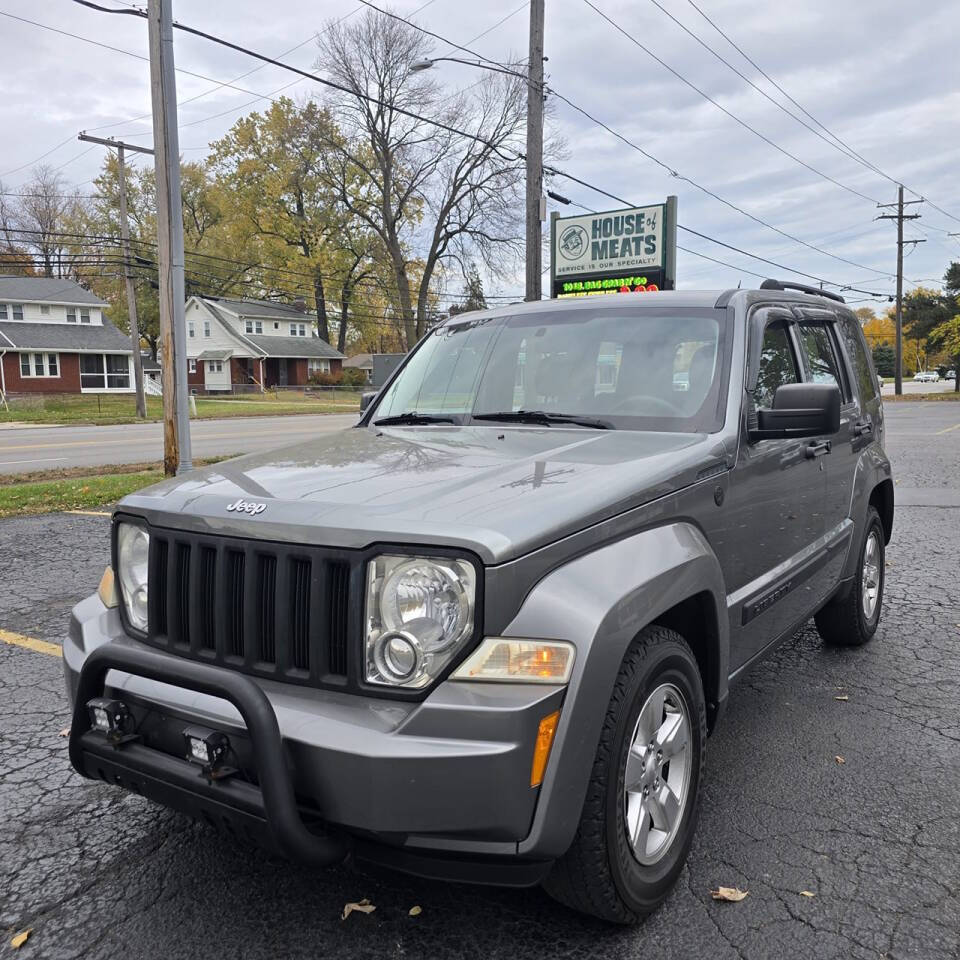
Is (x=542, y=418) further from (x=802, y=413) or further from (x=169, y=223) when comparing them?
(x=169, y=223)

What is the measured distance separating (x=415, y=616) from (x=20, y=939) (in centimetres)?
151

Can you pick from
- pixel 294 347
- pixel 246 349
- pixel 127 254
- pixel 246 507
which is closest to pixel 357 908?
pixel 246 507

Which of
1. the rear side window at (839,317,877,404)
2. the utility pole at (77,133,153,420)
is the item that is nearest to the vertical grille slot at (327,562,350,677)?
the rear side window at (839,317,877,404)

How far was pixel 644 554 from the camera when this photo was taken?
2.49 metres

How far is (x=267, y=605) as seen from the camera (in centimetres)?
231

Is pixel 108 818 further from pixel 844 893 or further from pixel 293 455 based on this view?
pixel 844 893

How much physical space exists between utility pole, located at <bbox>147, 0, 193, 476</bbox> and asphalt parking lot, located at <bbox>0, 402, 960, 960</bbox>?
7.81 m

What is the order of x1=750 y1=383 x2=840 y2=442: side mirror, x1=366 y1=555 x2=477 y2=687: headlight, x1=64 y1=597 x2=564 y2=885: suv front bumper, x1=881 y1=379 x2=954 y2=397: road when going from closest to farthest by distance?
1. x1=64 y1=597 x2=564 y2=885: suv front bumper
2. x1=366 y1=555 x2=477 y2=687: headlight
3. x1=750 y1=383 x2=840 y2=442: side mirror
4. x1=881 y1=379 x2=954 y2=397: road

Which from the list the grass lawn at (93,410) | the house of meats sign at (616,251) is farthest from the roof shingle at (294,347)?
the house of meats sign at (616,251)

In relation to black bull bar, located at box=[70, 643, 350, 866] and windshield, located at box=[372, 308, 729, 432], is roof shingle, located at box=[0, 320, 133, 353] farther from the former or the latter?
black bull bar, located at box=[70, 643, 350, 866]

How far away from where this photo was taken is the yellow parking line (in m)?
4.89

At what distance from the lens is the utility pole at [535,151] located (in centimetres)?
1700

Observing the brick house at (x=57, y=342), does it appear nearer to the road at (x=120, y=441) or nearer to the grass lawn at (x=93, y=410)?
the grass lawn at (x=93, y=410)

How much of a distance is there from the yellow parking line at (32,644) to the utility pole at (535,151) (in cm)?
1314
